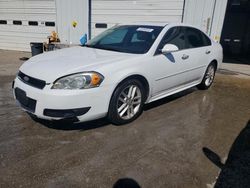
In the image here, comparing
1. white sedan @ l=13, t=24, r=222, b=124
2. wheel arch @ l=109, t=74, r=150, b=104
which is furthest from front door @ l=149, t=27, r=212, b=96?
wheel arch @ l=109, t=74, r=150, b=104

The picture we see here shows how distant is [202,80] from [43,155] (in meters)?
3.89

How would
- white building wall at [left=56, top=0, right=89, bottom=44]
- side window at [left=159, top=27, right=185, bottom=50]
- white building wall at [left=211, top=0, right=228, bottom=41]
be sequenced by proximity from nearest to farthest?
side window at [left=159, top=27, right=185, bottom=50]
white building wall at [left=211, top=0, right=228, bottom=41]
white building wall at [left=56, top=0, right=89, bottom=44]

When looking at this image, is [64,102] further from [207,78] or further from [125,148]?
[207,78]

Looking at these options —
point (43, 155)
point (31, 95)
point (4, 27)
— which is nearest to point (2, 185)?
point (43, 155)

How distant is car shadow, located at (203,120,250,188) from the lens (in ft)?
7.33

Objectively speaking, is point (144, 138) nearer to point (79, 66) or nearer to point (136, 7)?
point (79, 66)

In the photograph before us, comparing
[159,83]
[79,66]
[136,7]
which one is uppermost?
[136,7]

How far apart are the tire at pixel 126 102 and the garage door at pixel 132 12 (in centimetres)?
635

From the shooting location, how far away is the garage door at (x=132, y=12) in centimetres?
877

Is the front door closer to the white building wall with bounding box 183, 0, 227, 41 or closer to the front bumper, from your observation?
the front bumper

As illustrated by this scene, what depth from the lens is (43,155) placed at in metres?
2.58

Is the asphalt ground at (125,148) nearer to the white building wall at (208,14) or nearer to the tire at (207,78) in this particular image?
the tire at (207,78)

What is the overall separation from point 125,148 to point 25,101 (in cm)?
143

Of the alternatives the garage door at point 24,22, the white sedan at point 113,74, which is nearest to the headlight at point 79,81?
the white sedan at point 113,74
